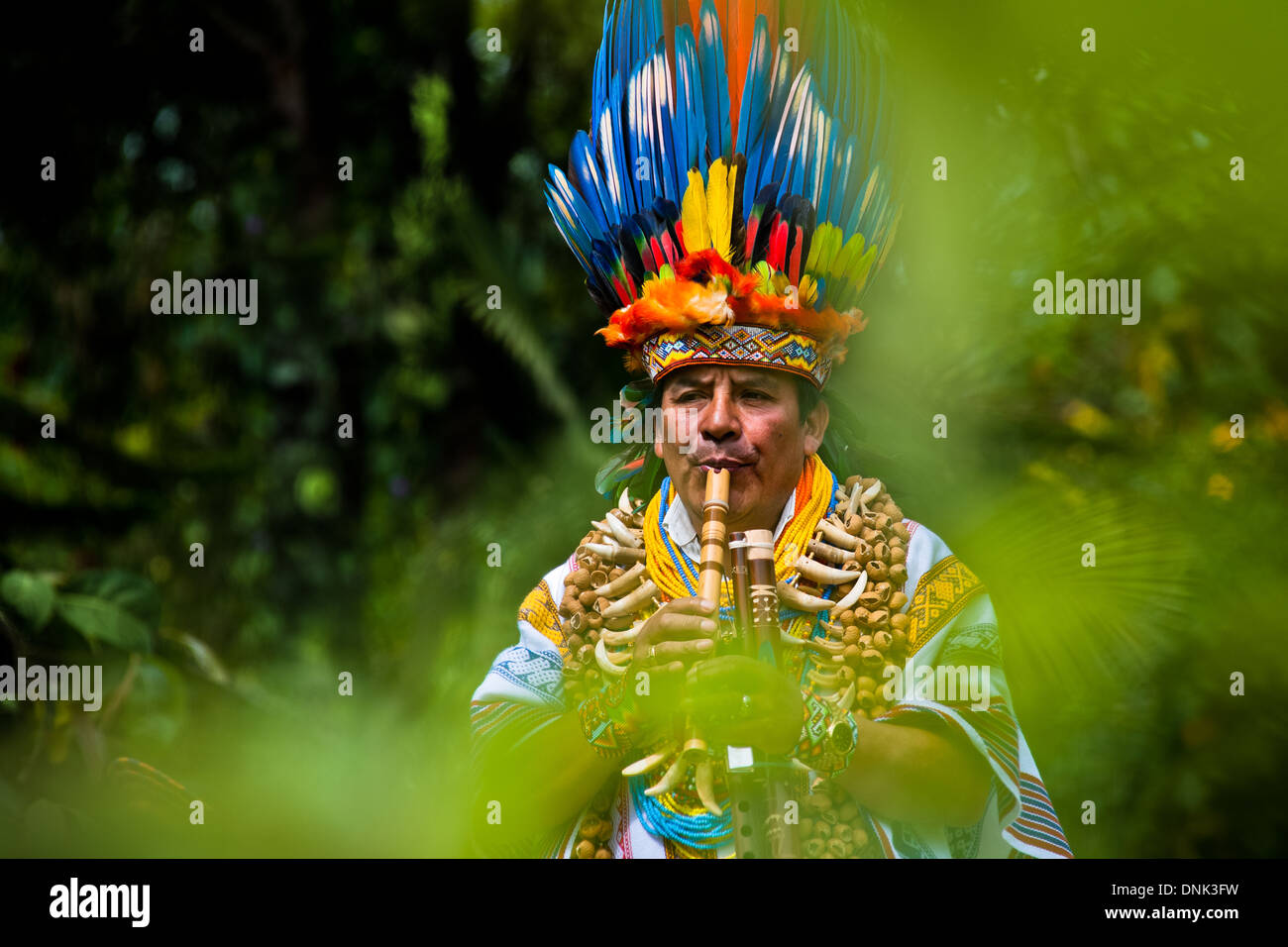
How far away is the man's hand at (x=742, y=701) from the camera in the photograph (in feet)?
8.44

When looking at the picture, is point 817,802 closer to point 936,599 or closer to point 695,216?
point 936,599

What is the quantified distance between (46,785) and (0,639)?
383 mm

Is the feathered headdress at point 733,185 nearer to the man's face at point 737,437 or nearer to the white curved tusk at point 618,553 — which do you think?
the man's face at point 737,437

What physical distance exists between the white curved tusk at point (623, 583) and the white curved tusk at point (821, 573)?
1.09 ft

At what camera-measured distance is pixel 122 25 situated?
508 cm

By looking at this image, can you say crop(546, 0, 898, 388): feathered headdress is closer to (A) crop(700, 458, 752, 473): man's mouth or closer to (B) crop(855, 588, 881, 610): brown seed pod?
(A) crop(700, 458, 752, 473): man's mouth

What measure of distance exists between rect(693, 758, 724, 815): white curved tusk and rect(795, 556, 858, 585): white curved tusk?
1.41ft

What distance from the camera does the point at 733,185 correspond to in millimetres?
2912

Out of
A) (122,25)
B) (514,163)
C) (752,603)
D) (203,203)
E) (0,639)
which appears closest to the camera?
(752,603)

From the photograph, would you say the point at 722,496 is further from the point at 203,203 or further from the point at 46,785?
the point at 203,203

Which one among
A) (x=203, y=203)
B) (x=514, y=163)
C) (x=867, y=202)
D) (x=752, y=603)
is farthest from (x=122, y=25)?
(x=752, y=603)

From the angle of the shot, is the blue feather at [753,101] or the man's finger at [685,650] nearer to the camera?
the man's finger at [685,650]

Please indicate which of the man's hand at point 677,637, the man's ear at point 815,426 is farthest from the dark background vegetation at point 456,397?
the man's hand at point 677,637

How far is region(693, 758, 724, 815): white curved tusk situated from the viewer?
107 inches
